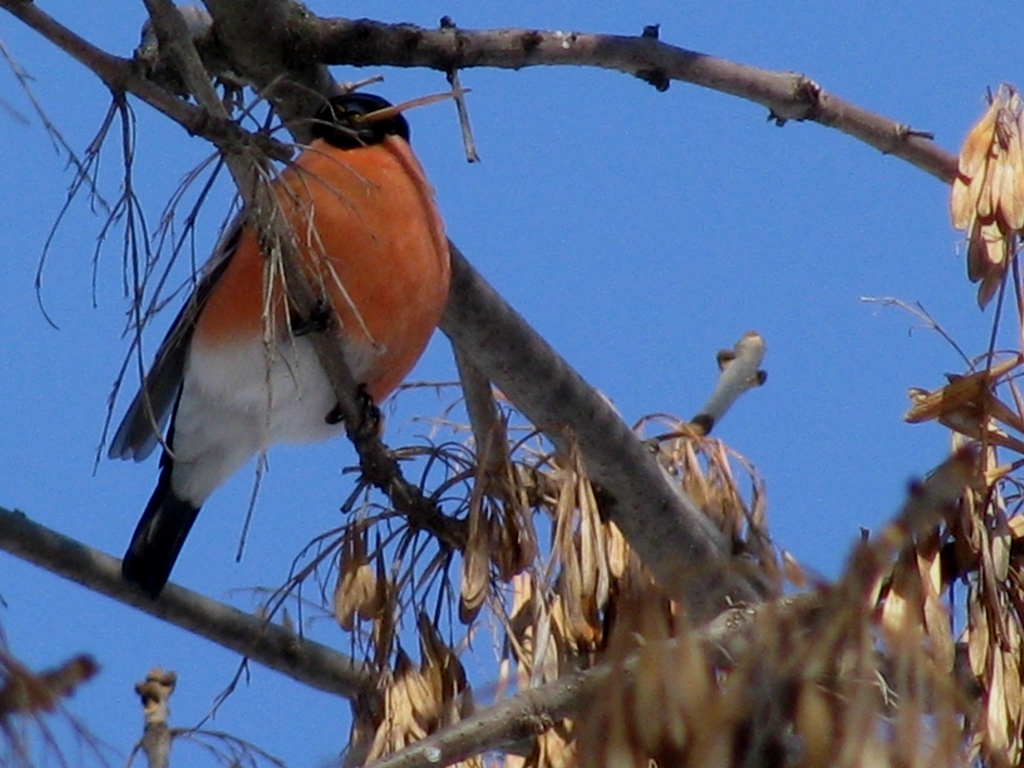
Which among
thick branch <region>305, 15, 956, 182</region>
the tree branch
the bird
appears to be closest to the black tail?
the bird

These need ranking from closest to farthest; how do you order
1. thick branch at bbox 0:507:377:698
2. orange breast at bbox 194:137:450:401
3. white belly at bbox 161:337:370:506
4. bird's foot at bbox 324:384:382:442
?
bird's foot at bbox 324:384:382:442, thick branch at bbox 0:507:377:698, orange breast at bbox 194:137:450:401, white belly at bbox 161:337:370:506

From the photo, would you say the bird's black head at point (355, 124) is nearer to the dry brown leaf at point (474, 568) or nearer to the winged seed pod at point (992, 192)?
the dry brown leaf at point (474, 568)

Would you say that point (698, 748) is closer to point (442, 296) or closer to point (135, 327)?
point (135, 327)

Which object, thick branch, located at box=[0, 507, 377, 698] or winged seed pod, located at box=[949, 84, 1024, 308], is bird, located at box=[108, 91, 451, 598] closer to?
thick branch, located at box=[0, 507, 377, 698]

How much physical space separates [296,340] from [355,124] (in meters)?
0.34

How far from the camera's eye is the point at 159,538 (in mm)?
2793

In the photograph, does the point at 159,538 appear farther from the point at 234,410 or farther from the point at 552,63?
the point at 552,63

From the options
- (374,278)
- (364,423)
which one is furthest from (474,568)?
(374,278)

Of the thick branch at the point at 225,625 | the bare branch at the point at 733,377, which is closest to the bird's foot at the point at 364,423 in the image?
the thick branch at the point at 225,625

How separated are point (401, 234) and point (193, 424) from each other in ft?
1.78

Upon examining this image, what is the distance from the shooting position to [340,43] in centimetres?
240

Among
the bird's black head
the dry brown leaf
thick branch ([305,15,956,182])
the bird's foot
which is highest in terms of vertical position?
the bird's black head

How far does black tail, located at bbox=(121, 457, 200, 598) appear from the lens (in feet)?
8.32

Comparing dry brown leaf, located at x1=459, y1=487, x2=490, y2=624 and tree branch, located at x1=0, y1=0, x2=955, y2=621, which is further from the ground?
tree branch, located at x1=0, y1=0, x2=955, y2=621
